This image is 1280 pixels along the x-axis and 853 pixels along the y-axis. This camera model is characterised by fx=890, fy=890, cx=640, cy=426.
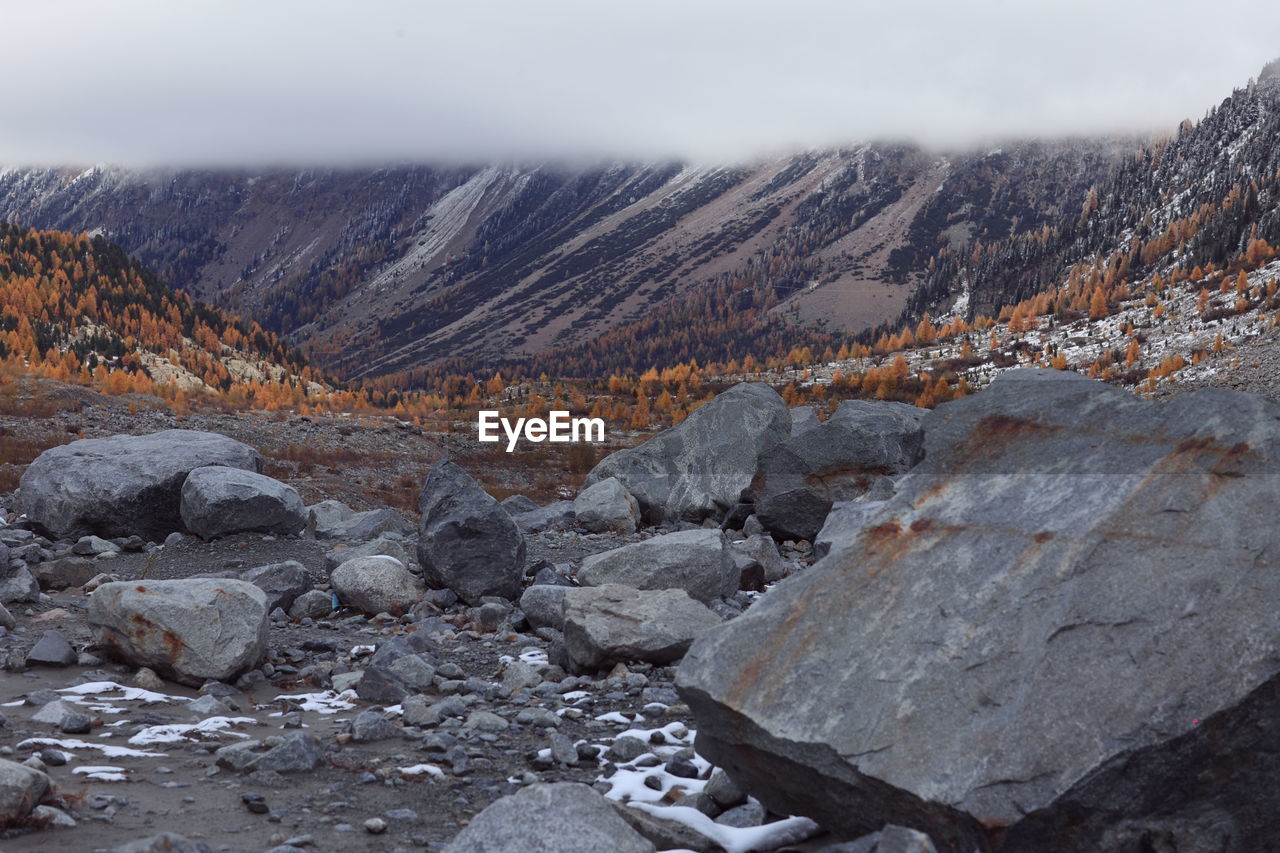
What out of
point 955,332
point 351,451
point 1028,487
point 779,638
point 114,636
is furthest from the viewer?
point 955,332

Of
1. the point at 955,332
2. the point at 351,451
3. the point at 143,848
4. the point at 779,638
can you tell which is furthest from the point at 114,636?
the point at 955,332

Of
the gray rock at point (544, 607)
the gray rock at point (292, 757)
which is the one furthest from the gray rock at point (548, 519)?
the gray rock at point (292, 757)

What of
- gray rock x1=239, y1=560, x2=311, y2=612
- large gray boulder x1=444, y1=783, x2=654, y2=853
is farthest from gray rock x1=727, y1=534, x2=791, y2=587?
large gray boulder x1=444, y1=783, x2=654, y2=853

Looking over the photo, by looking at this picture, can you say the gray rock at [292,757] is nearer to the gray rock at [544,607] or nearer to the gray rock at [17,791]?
the gray rock at [17,791]

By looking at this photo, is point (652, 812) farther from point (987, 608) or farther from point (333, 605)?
point (333, 605)

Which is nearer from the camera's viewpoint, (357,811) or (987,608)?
(987,608)

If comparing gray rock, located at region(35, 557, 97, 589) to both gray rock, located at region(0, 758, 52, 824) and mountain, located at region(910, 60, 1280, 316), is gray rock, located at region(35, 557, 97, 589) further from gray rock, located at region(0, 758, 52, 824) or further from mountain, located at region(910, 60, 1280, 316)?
mountain, located at region(910, 60, 1280, 316)
